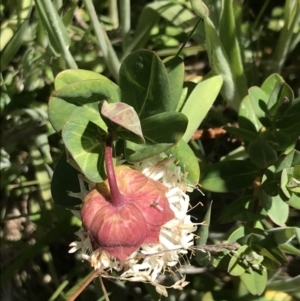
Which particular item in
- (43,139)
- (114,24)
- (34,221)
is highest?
(114,24)

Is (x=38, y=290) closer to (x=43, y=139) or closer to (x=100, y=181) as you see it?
(x=43, y=139)

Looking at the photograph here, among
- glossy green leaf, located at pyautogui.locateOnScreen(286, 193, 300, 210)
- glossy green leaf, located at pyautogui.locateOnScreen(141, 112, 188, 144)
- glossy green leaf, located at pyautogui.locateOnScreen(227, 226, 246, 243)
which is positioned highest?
glossy green leaf, located at pyautogui.locateOnScreen(141, 112, 188, 144)

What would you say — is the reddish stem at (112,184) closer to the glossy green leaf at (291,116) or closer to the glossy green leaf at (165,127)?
the glossy green leaf at (165,127)

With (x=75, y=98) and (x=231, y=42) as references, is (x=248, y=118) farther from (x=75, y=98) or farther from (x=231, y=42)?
(x=75, y=98)

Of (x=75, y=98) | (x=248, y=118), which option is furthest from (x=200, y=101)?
(x=75, y=98)

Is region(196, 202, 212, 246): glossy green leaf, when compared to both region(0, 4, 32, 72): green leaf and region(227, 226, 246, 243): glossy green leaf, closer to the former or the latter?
region(227, 226, 246, 243): glossy green leaf

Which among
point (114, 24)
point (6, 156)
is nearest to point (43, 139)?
point (6, 156)

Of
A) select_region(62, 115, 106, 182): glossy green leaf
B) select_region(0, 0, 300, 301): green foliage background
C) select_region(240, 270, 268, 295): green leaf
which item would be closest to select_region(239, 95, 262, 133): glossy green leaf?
select_region(0, 0, 300, 301): green foliage background

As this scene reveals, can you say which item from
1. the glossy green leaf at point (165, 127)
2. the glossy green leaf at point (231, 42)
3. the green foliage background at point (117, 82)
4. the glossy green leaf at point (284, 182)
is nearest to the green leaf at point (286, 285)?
the green foliage background at point (117, 82)
